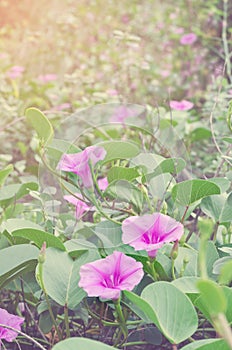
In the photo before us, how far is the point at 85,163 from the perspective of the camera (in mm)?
923

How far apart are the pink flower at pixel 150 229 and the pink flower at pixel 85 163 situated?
0.09 metres

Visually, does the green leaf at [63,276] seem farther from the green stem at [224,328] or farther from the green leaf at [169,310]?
the green stem at [224,328]

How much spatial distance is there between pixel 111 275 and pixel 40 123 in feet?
0.70

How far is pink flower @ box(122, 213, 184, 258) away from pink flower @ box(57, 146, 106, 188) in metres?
0.09

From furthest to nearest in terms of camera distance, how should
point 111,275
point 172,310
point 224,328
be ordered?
point 111,275, point 172,310, point 224,328

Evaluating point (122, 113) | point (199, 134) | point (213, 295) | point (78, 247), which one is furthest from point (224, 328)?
point (199, 134)

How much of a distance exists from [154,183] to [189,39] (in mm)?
2529

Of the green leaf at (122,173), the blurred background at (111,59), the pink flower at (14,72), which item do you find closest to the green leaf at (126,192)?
the green leaf at (122,173)

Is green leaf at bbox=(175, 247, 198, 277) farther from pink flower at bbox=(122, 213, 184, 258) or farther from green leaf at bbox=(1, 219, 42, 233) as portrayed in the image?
green leaf at bbox=(1, 219, 42, 233)

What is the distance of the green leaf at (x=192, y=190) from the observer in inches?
35.6

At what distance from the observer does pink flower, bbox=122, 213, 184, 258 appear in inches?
33.4

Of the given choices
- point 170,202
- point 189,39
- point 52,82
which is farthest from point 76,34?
point 170,202

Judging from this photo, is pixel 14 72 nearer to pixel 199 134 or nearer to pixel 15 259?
pixel 199 134

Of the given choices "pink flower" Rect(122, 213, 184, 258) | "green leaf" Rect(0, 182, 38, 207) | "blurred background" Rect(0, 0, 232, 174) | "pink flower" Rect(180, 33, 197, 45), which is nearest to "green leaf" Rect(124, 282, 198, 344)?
"pink flower" Rect(122, 213, 184, 258)
